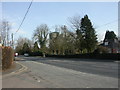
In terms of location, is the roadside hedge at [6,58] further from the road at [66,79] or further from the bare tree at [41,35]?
the bare tree at [41,35]

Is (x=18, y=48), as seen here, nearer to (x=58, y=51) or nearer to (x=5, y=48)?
(x=58, y=51)

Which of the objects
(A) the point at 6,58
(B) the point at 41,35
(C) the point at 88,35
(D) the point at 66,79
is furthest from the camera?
(B) the point at 41,35

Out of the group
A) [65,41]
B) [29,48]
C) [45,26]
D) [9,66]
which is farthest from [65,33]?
[9,66]

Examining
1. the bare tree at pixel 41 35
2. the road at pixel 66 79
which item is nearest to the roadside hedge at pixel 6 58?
the road at pixel 66 79

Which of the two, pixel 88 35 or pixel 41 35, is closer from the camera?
pixel 88 35

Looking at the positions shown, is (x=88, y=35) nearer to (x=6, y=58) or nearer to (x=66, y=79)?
(x=6, y=58)

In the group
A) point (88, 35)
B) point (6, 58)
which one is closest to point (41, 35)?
point (88, 35)

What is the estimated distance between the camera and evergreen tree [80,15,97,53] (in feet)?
218

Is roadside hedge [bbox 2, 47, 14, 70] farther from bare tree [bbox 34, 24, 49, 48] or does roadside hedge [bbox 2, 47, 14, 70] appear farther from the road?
bare tree [bbox 34, 24, 49, 48]

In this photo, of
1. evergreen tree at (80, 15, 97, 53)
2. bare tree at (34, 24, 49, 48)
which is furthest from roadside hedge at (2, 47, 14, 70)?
bare tree at (34, 24, 49, 48)

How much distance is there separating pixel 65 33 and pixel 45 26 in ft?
74.5

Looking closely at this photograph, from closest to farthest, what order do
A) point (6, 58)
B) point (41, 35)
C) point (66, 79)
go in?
point (66, 79) → point (6, 58) → point (41, 35)

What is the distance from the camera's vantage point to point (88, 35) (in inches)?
2645

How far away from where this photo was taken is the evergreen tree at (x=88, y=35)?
6638 centimetres
